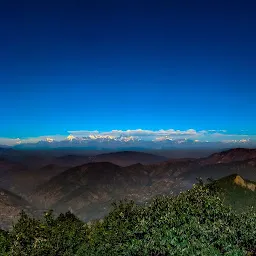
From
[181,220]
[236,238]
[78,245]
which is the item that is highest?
[181,220]

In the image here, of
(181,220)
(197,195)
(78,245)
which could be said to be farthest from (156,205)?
(78,245)

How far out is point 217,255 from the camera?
6575 cm

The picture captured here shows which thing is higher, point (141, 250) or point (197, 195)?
point (197, 195)

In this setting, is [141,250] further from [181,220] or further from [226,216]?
[226,216]

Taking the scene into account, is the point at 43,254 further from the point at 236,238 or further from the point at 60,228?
the point at 236,238

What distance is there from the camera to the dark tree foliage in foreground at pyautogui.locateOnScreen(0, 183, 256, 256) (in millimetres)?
71500

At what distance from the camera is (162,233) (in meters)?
77.0

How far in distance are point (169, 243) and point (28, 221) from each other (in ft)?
201

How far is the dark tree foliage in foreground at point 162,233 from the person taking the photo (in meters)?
71.5

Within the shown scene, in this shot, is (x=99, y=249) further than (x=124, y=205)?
No

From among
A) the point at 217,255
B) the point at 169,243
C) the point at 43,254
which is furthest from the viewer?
the point at 43,254

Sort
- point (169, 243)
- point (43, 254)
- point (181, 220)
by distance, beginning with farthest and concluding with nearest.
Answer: point (43, 254)
point (181, 220)
point (169, 243)

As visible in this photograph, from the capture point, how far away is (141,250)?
A: 74.1 m

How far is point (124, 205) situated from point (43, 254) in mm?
33997
